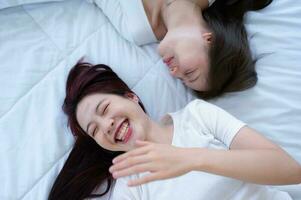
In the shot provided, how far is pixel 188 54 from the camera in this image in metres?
1.17

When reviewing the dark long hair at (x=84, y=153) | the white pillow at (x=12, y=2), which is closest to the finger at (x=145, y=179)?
the dark long hair at (x=84, y=153)

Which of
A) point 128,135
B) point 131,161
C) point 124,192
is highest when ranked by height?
point 131,161

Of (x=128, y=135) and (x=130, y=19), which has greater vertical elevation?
(x=130, y=19)

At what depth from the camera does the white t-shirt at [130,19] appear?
1.31 meters

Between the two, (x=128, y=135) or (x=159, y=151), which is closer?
(x=159, y=151)

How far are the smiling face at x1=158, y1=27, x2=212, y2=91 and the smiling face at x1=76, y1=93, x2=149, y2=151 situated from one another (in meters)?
0.18

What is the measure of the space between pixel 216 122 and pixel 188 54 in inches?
8.7

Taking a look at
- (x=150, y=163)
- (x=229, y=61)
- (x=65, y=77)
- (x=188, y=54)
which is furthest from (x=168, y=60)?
(x=150, y=163)

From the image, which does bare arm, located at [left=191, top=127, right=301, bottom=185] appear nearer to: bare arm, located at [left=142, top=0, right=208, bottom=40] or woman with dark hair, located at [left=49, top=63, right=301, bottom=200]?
woman with dark hair, located at [left=49, top=63, right=301, bottom=200]

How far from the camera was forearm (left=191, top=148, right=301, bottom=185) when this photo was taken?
91cm

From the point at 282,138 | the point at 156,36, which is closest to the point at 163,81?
the point at 156,36

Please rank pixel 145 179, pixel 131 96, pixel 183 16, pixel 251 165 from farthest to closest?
pixel 183 16 < pixel 131 96 < pixel 251 165 < pixel 145 179

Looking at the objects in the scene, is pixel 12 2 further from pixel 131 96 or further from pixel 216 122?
pixel 216 122

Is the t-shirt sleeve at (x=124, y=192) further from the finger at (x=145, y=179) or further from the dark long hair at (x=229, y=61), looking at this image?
the dark long hair at (x=229, y=61)
